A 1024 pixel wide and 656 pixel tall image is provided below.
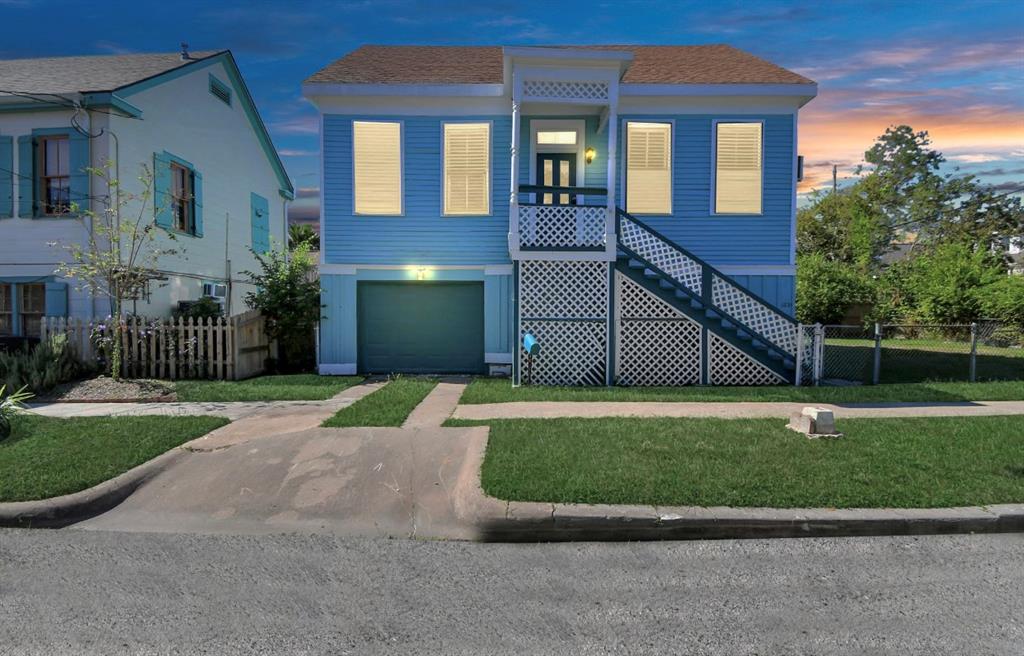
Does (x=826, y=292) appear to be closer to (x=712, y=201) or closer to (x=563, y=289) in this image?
(x=712, y=201)

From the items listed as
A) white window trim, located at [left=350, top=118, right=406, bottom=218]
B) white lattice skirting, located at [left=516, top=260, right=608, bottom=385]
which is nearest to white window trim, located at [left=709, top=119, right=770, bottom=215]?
white lattice skirting, located at [left=516, top=260, right=608, bottom=385]

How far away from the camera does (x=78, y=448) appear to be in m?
6.41

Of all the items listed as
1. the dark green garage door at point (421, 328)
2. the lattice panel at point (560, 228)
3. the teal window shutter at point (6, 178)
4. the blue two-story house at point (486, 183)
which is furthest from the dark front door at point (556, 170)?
the teal window shutter at point (6, 178)

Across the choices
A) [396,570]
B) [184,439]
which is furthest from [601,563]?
[184,439]

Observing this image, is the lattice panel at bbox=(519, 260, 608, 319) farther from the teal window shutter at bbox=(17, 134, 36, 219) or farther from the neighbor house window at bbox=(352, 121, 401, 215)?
the teal window shutter at bbox=(17, 134, 36, 219)

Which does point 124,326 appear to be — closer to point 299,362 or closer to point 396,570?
point 299,362

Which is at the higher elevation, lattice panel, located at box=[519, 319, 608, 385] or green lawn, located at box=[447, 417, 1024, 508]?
lattice panel, located at box=[519, 319, 608, 385]

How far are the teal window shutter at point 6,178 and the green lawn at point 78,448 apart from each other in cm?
690

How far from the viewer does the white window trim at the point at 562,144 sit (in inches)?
499

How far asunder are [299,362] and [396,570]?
393 inches

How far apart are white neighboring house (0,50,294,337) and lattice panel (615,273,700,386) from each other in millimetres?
8756

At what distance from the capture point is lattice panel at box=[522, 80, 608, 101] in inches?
440

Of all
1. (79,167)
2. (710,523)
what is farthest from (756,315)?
(79,167)

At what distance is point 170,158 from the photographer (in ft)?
46.1
